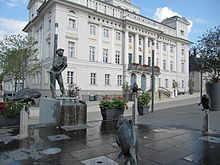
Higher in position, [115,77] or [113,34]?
[113,34]

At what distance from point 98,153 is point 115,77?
2785 cm

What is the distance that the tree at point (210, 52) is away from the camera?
1095 cm

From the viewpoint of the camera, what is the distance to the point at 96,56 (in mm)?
30203

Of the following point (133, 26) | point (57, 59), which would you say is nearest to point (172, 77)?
point (133, 26)

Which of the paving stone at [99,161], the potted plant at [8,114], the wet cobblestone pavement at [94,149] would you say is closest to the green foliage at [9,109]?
the potted plant at [8,114]

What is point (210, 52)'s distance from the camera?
444 inches

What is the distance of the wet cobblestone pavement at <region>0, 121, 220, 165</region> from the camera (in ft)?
12.7

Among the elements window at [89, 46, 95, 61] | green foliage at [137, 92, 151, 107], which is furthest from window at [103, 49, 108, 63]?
green foliage at [137, 92, 151, 107]

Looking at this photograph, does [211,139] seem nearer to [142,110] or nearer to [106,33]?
[142,110]

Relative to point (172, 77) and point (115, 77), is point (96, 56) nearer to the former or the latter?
point (115, 77)

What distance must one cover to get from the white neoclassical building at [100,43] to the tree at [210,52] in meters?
19.1

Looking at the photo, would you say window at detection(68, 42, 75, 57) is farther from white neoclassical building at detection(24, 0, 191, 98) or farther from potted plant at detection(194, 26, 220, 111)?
potted plant at detection(194, 26, 220, 111)

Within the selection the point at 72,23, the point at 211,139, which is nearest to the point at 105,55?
the point at 72,23

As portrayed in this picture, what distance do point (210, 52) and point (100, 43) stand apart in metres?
21.5
